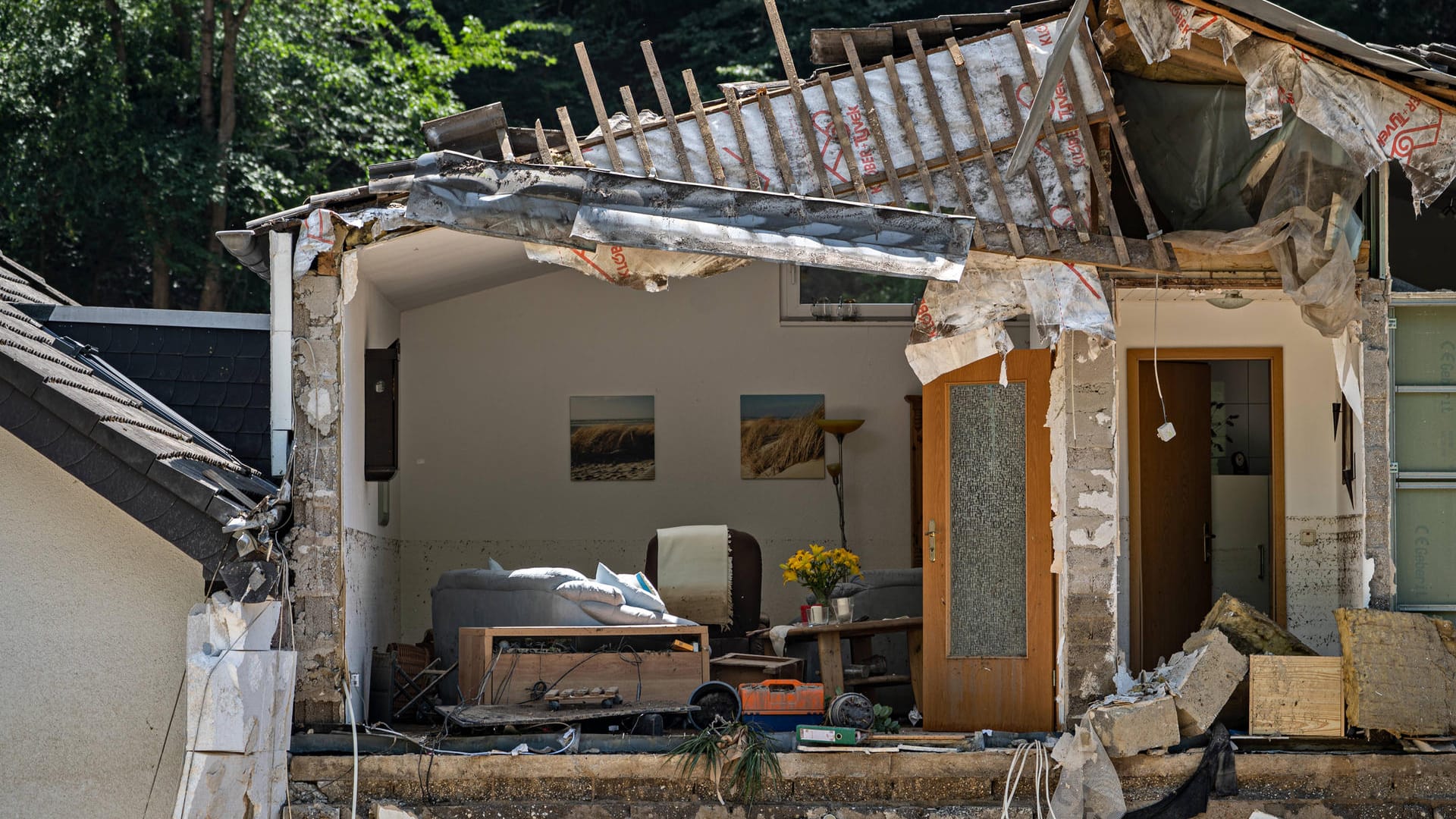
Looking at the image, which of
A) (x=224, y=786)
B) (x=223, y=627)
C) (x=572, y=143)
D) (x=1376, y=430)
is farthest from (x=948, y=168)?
(x=224, y=786)

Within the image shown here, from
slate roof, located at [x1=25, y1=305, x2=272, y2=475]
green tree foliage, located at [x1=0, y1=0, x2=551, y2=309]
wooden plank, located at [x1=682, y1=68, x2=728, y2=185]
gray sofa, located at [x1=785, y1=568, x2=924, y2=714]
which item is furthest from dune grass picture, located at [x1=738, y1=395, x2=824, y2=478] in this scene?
green tree foliage, located at [x1=0, y1=0, x2=551, y2=309]

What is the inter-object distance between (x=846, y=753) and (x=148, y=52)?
12983mm

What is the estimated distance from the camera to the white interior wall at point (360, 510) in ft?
24.2

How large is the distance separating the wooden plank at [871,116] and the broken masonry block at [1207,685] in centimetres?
272

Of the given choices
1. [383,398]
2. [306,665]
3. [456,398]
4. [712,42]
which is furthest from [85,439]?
[712,42]

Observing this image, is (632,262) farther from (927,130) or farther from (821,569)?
(821,569)

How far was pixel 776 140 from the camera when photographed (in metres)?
7.11

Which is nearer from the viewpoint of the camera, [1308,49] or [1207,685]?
[1308,49]

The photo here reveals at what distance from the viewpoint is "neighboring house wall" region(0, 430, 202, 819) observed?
689cm

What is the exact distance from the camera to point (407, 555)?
1168cm

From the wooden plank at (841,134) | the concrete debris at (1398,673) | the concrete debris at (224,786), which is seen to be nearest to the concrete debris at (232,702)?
the concrete debris at (224,786)

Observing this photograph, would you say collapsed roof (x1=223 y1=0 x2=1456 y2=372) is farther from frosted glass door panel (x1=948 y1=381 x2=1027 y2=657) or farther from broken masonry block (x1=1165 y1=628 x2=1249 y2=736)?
broken masonry block (x1=1165 y1=628 x2=1249 y2=736)

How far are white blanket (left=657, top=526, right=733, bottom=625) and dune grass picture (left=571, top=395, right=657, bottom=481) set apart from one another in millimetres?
2740

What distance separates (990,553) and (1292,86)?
2795 millimetres
